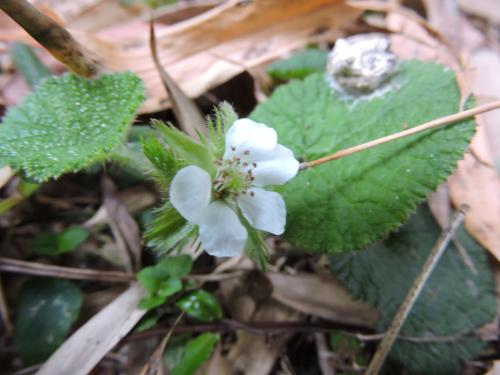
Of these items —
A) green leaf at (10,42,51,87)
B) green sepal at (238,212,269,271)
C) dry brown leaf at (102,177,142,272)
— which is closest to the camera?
green sepal at (238,212,269,271)

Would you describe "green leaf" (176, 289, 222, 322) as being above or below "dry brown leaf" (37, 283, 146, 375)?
below

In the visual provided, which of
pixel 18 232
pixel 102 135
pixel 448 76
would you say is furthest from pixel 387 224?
pixel 18 232

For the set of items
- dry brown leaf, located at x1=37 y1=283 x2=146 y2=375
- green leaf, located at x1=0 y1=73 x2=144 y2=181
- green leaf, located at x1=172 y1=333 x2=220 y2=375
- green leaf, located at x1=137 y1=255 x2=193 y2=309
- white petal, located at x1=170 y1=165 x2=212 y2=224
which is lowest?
green leaf, located at x1=172 y1=333 x2=220 y2=375

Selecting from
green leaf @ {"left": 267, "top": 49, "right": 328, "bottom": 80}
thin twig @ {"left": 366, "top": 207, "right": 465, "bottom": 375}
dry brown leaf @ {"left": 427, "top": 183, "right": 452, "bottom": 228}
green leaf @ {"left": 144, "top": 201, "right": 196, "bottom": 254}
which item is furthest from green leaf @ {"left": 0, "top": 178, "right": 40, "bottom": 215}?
dry brown leaf @ {"left": 427, "top": 183, "right": 452, "bottom": 228}

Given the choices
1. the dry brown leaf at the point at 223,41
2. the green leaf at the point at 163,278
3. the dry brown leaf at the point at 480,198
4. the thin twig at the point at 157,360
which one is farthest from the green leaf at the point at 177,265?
the dry brown leaf at the point at 480,198

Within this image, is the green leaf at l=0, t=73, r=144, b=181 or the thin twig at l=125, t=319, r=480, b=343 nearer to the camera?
the green leaf at l=0, t=73, r=144, b=181

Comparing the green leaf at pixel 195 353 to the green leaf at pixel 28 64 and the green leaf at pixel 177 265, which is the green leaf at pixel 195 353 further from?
the green leaf at pixel 28 64

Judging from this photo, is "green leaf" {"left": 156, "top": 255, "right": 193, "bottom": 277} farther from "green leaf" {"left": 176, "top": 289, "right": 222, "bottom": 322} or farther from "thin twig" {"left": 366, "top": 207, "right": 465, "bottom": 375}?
"thin twig" {"left": 366, "top": 207, "right": 465, "bottom": 375}

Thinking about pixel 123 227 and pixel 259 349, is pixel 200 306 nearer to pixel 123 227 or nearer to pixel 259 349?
pixel 259 349

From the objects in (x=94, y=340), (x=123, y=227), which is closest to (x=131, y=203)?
(x=123, y=227)
